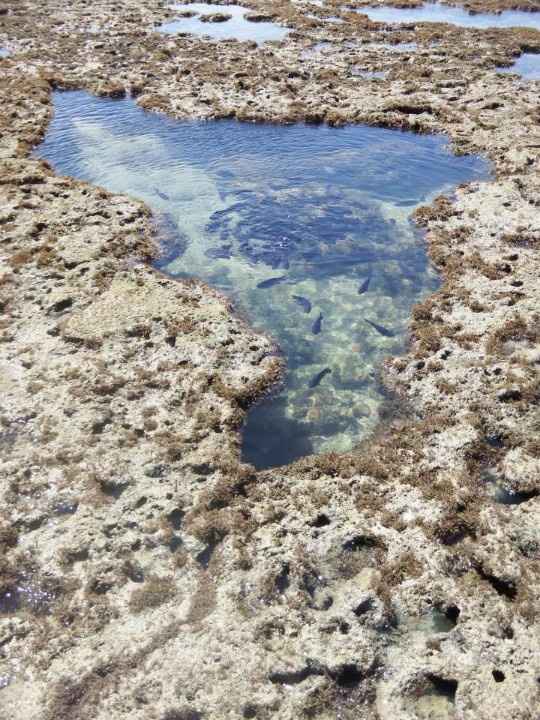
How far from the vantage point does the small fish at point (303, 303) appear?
19.0 metres

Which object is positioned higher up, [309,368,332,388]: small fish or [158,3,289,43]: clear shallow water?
[158,3,289,43]: clear shallow water

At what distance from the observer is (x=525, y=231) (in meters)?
21.4

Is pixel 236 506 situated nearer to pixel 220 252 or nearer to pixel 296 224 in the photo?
pixel 220 252

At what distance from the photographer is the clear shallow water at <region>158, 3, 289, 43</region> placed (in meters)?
49.9

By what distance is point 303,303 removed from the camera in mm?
19266

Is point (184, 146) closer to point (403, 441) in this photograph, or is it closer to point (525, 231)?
point (525, 231)

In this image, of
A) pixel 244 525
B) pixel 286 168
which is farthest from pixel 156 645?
pixel 286 168

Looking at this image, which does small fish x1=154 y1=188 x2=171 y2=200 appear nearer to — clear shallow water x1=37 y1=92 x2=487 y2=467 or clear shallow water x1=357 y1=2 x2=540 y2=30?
clear shallow water x1=37 y1=92 x2=487 y2=467

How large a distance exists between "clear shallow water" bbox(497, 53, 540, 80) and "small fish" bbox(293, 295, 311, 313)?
103 ft

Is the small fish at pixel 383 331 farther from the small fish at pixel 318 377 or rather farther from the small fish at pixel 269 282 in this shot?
the small fish at pixel 269 282

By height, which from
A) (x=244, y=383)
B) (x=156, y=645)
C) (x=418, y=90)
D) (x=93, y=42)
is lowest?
(x=156, y=645)

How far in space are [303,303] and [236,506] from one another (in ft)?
30.1

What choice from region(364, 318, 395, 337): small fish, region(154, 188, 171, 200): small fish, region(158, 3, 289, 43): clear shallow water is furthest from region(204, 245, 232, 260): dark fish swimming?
region(158, 3, 289, 43): clear shallow water

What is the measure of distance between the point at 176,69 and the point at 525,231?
31432 mm
